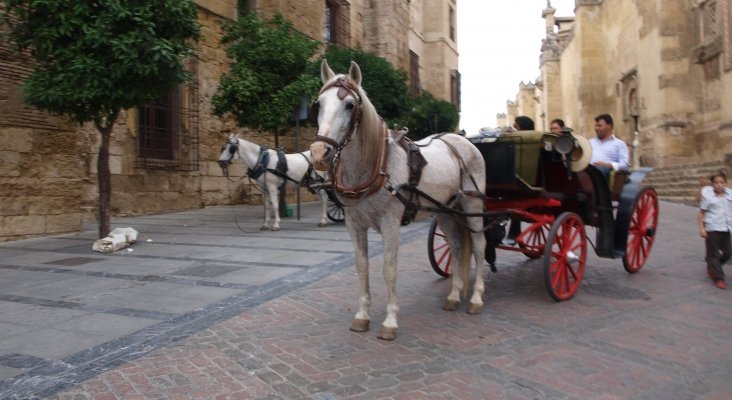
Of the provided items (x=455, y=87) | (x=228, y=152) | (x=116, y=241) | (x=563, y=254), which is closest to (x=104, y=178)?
(x=116, y=241)

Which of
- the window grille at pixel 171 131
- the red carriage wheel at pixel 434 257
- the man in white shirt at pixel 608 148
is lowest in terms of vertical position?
the red carriage wheel at pixel 434 257

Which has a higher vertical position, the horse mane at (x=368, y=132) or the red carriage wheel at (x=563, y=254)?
the horse mane at (x=368, y=132)

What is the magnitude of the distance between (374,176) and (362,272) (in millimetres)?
811

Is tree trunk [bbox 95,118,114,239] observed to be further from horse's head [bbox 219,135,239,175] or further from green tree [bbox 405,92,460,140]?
green tree [bbox 405,92,460,140]

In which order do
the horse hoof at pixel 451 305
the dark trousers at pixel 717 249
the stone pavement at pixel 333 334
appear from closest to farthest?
the stone pavement at pixel 333 334
the horse hoof at pixel 451 305
the dark trousers at pixel 717 249

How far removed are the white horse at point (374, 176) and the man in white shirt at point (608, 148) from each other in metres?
2.29

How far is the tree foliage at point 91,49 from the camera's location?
725cm

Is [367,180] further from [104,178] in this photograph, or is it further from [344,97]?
[104,178]

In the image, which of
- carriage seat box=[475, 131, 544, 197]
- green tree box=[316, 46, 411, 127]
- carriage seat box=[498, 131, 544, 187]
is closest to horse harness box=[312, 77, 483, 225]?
carriage seat box=[475, 131, 544, 197]

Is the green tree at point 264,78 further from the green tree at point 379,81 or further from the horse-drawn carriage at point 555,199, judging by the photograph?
the horse-drawn carriage at point 555,199

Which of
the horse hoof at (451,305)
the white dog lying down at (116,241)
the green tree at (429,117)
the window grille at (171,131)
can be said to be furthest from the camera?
the green tree at (429,117)

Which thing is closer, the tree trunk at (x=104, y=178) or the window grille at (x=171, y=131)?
the tree trunk at (x=104, y=178)

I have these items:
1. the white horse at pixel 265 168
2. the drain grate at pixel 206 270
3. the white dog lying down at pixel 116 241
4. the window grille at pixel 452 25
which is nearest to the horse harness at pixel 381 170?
the drain grate at pixel 206 270

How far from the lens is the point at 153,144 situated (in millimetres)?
13094
